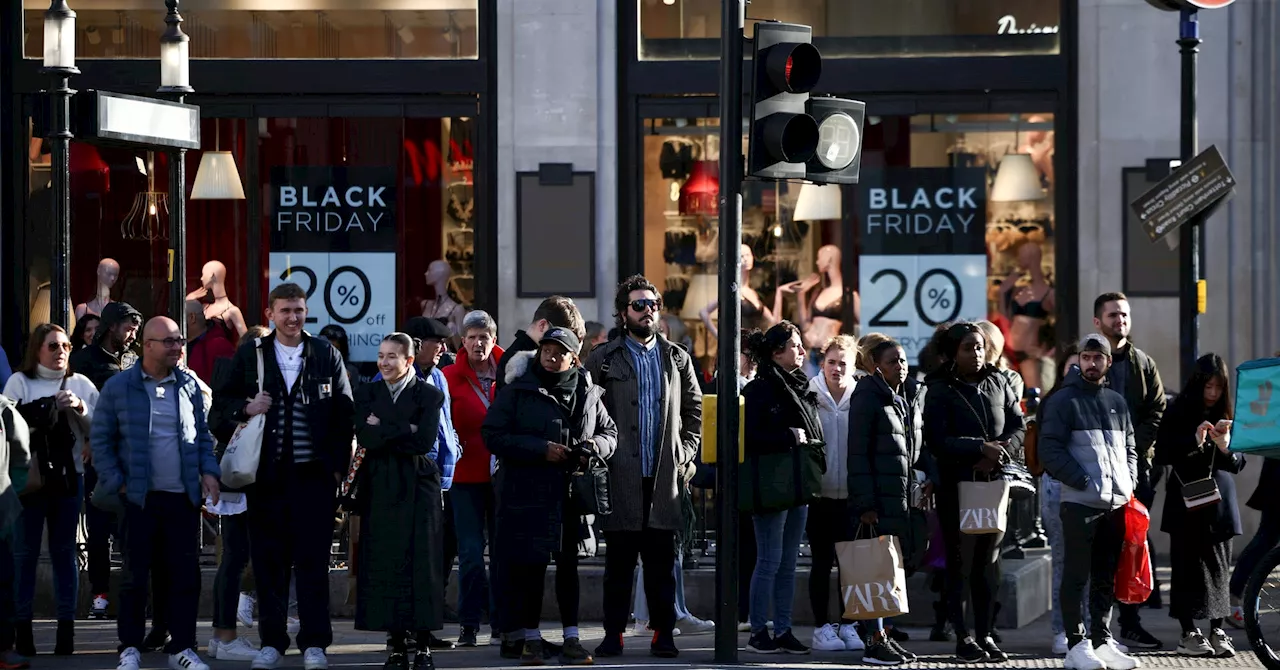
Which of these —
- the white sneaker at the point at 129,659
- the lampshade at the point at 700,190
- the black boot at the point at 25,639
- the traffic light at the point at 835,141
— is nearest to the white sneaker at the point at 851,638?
the traffic light at the point at 835,141

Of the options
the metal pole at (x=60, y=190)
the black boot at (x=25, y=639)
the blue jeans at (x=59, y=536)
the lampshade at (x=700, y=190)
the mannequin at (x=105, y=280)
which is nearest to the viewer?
the black boot at (x=25, y=639)

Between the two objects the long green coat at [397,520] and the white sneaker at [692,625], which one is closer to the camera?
the long green coat at [397,520]

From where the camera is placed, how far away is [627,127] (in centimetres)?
1628

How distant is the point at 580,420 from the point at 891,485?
1.77m

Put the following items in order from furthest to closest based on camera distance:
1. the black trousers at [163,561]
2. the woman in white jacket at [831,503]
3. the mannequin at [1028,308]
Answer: the mannequin at [1028,308]
the woman in white jacket at [831,503]
the black trousers at [163,561]

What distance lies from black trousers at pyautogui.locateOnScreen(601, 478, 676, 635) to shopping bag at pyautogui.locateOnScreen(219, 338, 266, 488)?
198cm

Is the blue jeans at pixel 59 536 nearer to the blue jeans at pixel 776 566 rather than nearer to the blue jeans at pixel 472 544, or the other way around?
the blue jeans at pixel 472 544

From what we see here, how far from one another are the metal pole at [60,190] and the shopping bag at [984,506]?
6.14 metres

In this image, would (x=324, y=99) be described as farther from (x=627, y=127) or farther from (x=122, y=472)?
(x=122, y=472)

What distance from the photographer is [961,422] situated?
1098 cm

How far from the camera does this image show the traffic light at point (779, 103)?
398 inches

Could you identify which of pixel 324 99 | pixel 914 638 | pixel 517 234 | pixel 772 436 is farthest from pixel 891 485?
pixel 324 99

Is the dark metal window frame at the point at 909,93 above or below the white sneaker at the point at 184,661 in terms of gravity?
above

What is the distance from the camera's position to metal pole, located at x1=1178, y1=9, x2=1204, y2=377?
12.8 meters
